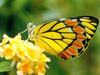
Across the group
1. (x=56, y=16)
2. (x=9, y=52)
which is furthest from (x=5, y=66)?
(x=56, y=16)

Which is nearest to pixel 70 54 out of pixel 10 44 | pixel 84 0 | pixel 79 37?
pixel 79 37

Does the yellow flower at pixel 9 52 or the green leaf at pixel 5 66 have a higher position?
the yellow flower at pixel 9 52

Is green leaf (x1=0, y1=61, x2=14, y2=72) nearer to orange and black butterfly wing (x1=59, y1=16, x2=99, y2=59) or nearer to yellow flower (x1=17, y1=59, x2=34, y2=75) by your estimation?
yellow flower (x1=17, y1=59, x2=34, y2=75)

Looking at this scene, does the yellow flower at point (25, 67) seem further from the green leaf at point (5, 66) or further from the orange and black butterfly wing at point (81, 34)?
the orange and black butterfly wing at point (81, 34)

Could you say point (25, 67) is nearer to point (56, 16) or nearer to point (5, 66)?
point (5, 66)

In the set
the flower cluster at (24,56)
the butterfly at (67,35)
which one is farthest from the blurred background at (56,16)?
the flower cluster at (24,56)
